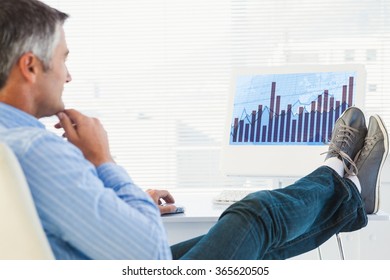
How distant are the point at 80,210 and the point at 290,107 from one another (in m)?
1.36

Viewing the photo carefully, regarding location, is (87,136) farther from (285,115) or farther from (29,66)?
(285,115)

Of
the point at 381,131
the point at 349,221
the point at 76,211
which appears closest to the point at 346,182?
the point at 349,221

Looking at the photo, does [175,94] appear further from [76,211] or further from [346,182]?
[76,211]

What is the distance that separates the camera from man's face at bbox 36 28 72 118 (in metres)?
1.29

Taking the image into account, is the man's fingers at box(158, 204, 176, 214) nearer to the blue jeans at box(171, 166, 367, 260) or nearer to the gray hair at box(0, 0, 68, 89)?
the blue jeans at box(171, 166, 367, 260)

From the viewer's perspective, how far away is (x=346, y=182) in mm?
1936

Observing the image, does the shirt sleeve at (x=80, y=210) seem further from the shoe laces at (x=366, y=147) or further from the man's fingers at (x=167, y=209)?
the shoe laces at (x=366, y=147)

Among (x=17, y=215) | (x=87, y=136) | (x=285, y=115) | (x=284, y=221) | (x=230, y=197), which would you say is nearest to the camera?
(x=17, y=215)

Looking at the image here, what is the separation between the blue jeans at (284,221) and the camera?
5.03 ft

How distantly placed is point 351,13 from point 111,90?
131cm

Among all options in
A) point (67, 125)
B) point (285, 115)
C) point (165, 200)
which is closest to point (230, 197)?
point (165, 200)

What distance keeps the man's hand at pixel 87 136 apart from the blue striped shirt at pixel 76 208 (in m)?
0.12

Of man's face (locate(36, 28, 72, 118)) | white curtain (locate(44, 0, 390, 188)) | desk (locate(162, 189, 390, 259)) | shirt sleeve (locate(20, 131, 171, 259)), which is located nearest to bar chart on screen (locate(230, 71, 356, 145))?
desk (locate(162, 189, 390, 259))

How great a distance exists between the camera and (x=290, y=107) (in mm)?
2324
